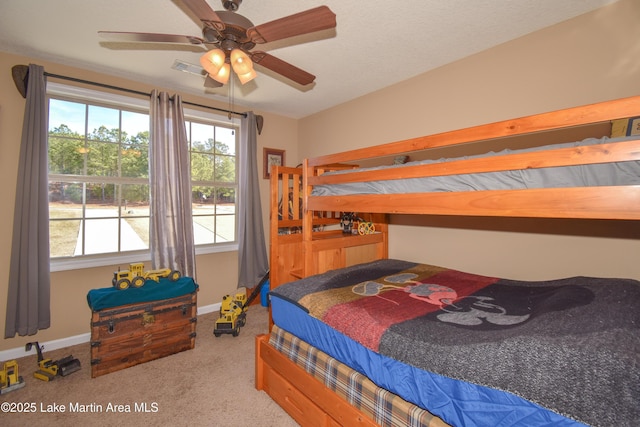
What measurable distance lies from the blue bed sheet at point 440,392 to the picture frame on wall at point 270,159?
2.63m

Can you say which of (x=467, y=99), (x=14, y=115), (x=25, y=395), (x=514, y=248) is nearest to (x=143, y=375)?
(x=25, y=395)

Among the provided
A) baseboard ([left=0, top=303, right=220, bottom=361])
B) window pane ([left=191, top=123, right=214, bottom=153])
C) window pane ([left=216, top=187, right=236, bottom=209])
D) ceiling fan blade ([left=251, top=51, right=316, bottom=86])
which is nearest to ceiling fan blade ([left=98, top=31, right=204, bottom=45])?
ceiling fan blade ([left=251, top=51, right=316, bottom=86])

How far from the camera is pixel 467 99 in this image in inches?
97.3

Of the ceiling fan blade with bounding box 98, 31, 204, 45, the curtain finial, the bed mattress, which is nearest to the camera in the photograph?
the bed mattress

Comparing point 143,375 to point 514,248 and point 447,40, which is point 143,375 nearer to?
point 514,248

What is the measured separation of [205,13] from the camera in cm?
126

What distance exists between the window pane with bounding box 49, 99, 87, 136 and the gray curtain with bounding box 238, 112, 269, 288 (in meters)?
1.54

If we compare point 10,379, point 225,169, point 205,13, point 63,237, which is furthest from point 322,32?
point 10,379

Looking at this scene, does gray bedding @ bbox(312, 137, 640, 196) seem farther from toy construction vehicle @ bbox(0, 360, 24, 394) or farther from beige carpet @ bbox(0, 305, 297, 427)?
toy construction vehicle @ bbox(0, 360, 24, 394)

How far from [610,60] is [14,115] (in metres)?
4.39

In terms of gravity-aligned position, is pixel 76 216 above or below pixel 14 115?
below

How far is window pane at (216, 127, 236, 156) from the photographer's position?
3611 mm

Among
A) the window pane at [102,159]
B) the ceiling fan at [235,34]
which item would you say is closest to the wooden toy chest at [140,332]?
the window pane at [102,159]

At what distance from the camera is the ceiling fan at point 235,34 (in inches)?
50.2
